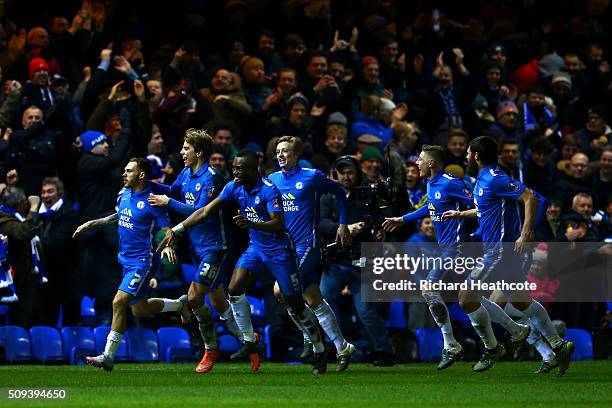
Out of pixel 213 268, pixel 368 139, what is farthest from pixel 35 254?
pixel 368 139

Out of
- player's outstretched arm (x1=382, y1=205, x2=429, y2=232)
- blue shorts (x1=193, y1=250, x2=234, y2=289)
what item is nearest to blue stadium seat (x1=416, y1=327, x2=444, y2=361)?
player's outstretched arm (x1=382, y1=205, x2=429, y2=232)

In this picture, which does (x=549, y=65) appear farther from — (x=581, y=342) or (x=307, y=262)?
(x=307, y=262)

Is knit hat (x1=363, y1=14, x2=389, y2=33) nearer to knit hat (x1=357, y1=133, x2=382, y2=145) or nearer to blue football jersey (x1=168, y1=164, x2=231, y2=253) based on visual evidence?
knit hat (x1=357, y1=133, x2=382, y2=145)

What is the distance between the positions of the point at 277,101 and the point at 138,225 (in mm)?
5660

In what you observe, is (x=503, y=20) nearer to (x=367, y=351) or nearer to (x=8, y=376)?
(x=367, y=351)

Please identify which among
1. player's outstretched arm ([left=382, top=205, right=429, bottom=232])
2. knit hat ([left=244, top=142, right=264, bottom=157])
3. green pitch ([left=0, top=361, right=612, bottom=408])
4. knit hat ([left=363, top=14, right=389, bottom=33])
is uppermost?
knit hat ([left=363, top=14, right=389, bottom=33])

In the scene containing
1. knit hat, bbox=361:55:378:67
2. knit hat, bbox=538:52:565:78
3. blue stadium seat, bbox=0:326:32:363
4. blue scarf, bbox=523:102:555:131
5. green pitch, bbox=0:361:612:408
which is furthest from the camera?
knit hat, bbox=538:52:565:78

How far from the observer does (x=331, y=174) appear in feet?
60.9

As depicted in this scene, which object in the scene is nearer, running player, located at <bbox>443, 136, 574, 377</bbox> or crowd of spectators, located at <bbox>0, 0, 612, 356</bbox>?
running player, located at <bbox>443, 136, 574, 377</bbox>

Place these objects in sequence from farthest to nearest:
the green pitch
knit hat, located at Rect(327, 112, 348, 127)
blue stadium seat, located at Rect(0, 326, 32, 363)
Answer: knit hat, located at Rect(327, 112, 348, 127), blue stadium seat, located at Rect(0, 326, 32, 363), the green pitch

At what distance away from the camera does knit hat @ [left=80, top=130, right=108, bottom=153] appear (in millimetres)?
18344

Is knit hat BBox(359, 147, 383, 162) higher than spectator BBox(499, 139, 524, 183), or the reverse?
spectator BBox(499, 139, 524, 183)

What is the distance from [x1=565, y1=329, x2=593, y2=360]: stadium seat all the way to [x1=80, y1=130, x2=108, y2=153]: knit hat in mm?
6748

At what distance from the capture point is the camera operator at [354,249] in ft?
56.6
